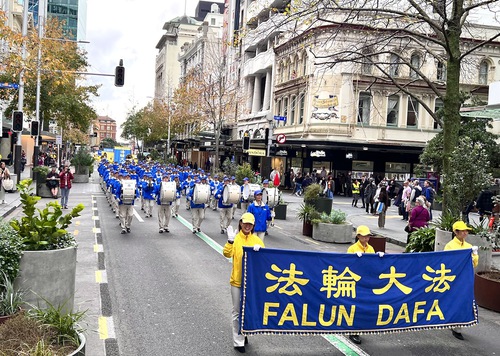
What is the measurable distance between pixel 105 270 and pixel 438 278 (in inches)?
270

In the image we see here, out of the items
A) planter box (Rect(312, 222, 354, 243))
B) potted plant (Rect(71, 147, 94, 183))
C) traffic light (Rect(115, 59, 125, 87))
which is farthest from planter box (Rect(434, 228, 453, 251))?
potted plant (Rect(71, 147, 94, 183))

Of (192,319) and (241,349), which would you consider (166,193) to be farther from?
(241,349)

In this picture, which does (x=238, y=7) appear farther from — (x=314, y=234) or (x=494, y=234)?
(x=494, y=234)

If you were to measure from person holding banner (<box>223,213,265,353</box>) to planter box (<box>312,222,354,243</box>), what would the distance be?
1028 centimetres

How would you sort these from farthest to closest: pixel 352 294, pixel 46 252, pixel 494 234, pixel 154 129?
pixel 154 129
pixel 494 234
pixel 352 294
pixel 46 252

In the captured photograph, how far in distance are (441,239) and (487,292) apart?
1.87 metres

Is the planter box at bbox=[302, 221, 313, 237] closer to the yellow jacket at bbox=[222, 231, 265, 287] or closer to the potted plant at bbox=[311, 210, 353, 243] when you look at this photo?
the potted plant at bbox=[311, 210, 353, 243]

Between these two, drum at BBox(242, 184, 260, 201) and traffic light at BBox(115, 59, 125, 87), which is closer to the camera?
drum at BBox(242, 184, 260, 201)

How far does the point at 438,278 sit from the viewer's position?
7.77 meters

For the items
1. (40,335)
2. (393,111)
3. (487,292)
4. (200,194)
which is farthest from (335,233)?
(393,111)

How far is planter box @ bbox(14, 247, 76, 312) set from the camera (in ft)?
21.8

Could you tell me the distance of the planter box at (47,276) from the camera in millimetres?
6656

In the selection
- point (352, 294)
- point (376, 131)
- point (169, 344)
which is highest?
point (376, 131)

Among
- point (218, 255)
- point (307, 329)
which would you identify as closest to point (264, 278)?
point (307, 329)
